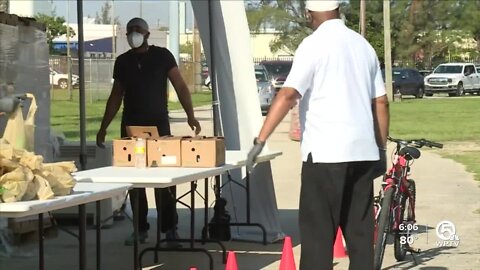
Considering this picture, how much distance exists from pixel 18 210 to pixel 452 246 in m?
5.29

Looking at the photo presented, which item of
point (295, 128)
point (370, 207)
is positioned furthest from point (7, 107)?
point (295, 128)

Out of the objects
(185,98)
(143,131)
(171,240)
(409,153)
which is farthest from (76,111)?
(409,153)

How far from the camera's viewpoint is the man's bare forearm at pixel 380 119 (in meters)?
5.64

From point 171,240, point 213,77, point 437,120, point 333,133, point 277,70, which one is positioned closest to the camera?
point 333,133

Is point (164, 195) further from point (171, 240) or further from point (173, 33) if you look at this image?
point (173, 33)

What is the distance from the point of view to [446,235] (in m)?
9.48

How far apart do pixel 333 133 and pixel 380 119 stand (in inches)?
16.5

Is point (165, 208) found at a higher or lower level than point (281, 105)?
lower

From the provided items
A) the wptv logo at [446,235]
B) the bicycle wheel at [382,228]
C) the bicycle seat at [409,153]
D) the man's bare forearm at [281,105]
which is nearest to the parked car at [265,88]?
the wptv logo at [446,235]

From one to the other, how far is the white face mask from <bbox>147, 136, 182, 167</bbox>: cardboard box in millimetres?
1559

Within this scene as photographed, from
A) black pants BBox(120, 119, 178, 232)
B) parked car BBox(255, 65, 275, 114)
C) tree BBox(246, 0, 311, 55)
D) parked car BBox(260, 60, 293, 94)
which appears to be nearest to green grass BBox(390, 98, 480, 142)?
parked car BBox(255, 65, 275, 114)

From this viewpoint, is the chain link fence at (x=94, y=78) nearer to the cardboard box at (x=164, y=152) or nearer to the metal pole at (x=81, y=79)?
the metal pole at (x=81, y=79)

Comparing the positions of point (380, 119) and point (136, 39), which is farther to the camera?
point (136, 39)

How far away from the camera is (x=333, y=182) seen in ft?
17.7
